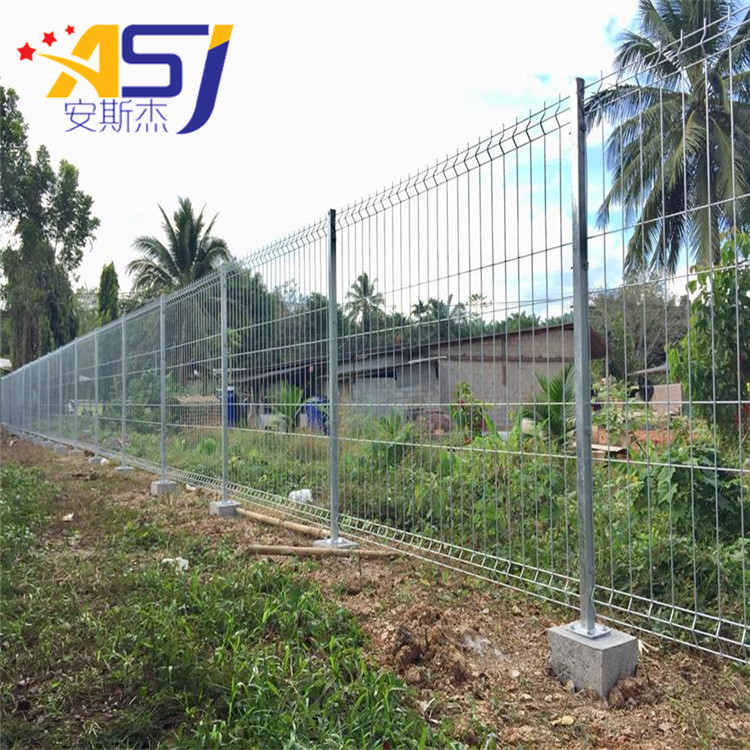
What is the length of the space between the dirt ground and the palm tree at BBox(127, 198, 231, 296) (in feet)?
100

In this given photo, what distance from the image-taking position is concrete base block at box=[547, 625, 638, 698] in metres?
2.92

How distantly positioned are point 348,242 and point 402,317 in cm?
97

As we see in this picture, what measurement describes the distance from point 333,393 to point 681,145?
3.16 meters

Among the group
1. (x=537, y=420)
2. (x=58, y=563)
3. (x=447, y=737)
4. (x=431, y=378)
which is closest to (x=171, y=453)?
(x=58, y=563)

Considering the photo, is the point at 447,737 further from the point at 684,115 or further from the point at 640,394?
the point at 684,115

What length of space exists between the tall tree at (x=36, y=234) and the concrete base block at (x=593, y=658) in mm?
30371

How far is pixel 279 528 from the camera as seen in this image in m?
6.25

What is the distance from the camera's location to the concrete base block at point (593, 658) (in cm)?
292

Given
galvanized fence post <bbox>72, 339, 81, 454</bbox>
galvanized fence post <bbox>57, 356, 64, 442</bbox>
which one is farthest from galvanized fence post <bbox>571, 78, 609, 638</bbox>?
galvanized fence post <bbox>57, 356, 64, 442</bbox>

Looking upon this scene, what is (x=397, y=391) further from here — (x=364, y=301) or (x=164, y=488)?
(x=164, y=488)

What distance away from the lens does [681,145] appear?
3.02m

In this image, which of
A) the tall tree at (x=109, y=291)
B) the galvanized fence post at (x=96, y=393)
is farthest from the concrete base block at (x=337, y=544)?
the tall tree at (x=109, y=291)

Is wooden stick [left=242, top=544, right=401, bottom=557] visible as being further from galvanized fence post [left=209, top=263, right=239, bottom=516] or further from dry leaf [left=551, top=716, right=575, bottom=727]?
dry leaf [left=551, top=716, right=575, bottom=727]

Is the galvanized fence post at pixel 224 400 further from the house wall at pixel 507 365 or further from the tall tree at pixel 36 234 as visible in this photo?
the tall tree at pixel 36 234
